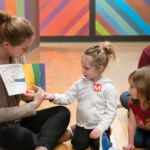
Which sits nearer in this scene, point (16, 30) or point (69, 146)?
point (16, 30)

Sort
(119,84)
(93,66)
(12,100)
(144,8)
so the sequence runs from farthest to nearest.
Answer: (144,8) < (119,84) < (93,66) < (12,100)

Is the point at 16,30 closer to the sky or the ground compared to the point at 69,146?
closer to the sky

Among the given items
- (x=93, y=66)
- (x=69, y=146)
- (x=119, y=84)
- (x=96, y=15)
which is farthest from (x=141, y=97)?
(x=96, y=15)

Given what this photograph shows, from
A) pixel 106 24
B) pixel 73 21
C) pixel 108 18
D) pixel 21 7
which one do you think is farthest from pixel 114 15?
pixel 21 7

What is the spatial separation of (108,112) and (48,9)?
6.48 metres

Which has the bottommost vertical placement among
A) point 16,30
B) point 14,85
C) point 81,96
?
point 81,96

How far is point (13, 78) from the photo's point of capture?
1.14 meters

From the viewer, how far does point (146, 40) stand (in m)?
7.54

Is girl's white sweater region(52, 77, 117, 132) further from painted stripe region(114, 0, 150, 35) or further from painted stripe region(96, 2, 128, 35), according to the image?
painted stripe region(114, 0, 150, 35)

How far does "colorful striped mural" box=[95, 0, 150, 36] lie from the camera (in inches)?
286

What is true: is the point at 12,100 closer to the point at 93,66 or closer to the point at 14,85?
the point at 14,85

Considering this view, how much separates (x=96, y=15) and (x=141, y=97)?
252 inches

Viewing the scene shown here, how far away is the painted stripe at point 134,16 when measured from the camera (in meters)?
7.26

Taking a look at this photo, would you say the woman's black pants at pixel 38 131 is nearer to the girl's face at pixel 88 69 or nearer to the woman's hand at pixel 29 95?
the woman's hand at pixel 29 95
